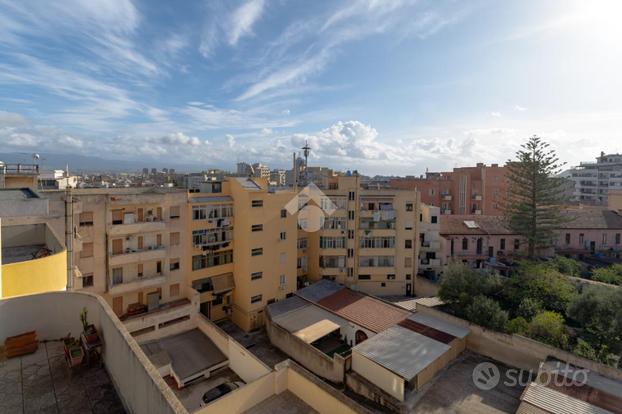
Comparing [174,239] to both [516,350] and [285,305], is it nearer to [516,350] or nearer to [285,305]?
[285,305]

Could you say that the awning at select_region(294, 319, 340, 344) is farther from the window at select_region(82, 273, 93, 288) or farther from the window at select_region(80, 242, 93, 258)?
the window at select_region(80, 242, 93, 258)

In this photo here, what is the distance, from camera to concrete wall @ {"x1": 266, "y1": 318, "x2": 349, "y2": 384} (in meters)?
19.8

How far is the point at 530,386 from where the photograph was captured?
16.5 meters

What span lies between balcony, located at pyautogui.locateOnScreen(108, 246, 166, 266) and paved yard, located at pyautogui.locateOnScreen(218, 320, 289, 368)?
850 centimetres

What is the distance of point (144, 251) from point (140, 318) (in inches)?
176

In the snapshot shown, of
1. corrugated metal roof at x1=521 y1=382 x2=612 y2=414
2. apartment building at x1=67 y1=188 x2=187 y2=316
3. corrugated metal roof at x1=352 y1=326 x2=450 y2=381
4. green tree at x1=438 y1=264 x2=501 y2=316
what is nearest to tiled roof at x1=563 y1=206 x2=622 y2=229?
green tree at x1=438 y1=264 x2=501 y2=316

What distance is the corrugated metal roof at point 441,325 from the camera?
21922mm

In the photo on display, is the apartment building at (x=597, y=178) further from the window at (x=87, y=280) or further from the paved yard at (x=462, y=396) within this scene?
the window at (x=87, y=280)

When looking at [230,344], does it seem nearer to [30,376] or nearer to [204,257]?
[204,257]

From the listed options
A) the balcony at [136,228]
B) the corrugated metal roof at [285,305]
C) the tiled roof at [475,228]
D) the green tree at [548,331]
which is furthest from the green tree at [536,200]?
the balcony at [136,228]

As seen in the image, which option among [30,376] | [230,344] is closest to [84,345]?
[30,376]

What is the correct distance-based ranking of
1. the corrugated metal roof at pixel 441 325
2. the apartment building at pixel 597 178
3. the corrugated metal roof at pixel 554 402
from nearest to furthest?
1. the corrugated metal roof at pixel 554 402
2. the corrugated metal roof at pixel 441 325
3. the apartment building at pixel 597 178

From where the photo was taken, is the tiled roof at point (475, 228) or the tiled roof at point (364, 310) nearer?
the tiled roof at point (364, 310)

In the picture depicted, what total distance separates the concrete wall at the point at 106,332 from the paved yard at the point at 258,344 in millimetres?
16386
